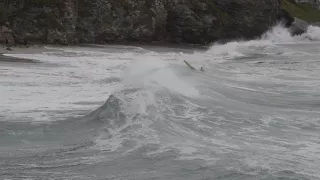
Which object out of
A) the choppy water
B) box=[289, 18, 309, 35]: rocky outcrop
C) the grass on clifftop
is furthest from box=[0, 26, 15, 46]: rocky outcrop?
the grass on clifftop

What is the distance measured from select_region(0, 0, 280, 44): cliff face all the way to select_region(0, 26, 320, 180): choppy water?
15594mm

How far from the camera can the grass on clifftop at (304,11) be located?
10212cm

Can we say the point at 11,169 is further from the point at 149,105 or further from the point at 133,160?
the point at 149,105

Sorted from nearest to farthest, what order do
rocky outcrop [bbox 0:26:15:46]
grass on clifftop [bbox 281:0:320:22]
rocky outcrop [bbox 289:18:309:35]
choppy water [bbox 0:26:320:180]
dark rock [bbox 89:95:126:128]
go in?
choppy water [bbox 0:26:320:180] < dark rock [bbox 89:95:126:128] < rocky outcrop [bbox 0:26:15:46] < rocky outcrop [bbox 289:18:309:35] < grass on clifftop [bbox 281:0:320:22]

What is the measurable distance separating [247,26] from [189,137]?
4981cm

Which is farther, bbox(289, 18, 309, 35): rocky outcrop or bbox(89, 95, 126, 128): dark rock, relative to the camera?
bbox(289, 18, 309, 35): rocky outcrop

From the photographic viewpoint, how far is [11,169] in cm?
1024

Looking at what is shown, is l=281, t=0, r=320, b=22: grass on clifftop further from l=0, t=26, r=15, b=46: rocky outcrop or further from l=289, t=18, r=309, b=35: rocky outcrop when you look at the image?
l=0, t=26, r=15, b=46: rocky outcrop

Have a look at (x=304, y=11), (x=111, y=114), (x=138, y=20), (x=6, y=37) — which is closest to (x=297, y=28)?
(x=304, y=11)

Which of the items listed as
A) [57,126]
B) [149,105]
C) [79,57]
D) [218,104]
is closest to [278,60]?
[79,57]

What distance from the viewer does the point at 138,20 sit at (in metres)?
50.9

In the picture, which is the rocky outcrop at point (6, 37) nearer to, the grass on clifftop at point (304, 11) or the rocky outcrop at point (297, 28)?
the rocky outcrop at point (297, 28)

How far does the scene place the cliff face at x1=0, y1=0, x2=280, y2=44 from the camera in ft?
139

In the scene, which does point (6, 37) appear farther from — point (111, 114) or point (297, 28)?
point (297, 28)
